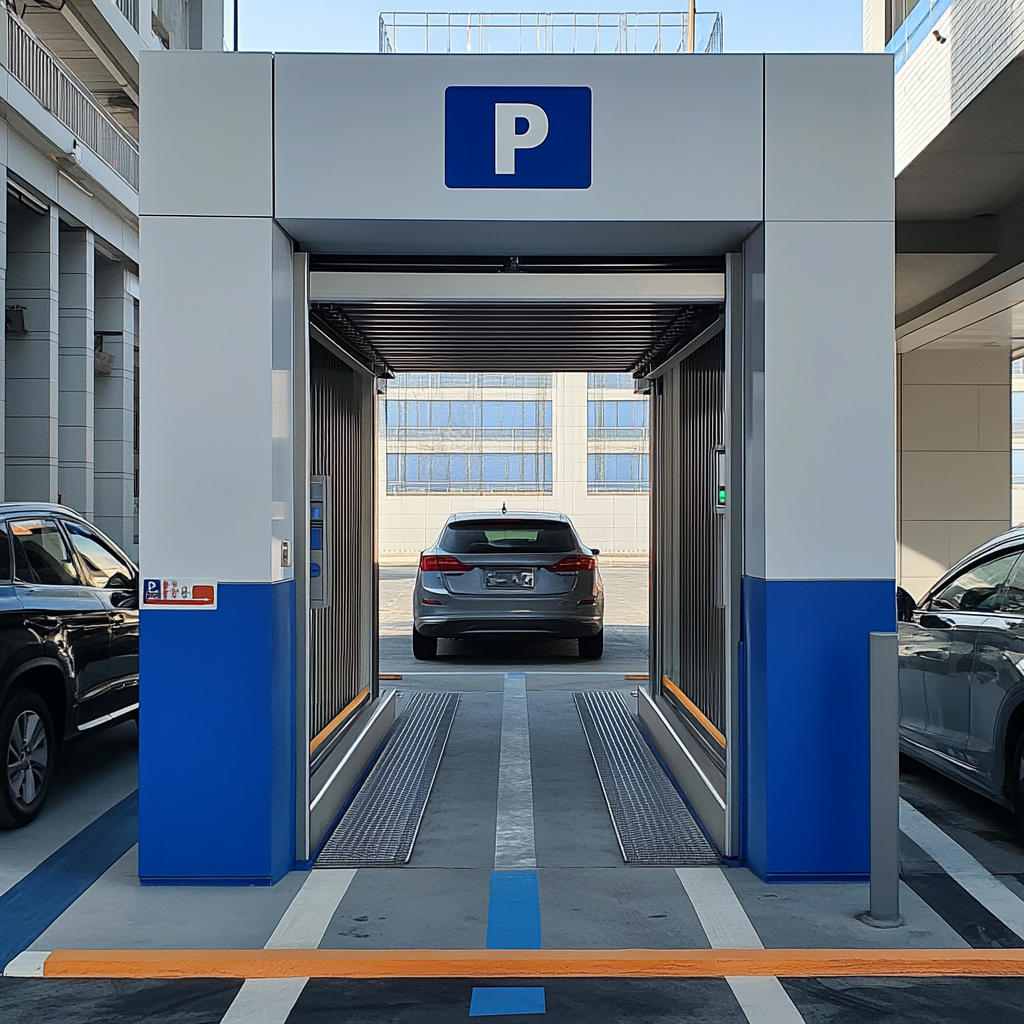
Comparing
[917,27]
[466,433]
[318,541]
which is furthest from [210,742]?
[466,433]

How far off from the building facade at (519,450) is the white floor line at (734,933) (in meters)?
33.9

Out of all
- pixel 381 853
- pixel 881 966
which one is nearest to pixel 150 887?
pixel 381 853

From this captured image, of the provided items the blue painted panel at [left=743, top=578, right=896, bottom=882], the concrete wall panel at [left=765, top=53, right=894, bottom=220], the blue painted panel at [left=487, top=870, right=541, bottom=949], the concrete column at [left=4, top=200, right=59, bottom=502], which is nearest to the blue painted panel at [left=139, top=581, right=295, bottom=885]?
the blue painted panel at [left=487, top=870, right=541, bottom=949]

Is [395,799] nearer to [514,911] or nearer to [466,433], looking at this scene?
[514,911]

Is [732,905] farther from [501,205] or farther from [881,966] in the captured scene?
[501,205]

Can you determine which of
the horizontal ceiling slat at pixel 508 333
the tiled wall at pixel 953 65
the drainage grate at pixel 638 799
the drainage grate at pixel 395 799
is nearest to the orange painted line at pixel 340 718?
the drainage grate at pixel 395 799

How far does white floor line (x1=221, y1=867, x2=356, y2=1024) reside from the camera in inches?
151

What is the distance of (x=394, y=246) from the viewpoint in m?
5.41

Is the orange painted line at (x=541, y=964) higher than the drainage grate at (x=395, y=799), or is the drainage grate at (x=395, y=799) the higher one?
the drainage grate at (x=395, y=799)

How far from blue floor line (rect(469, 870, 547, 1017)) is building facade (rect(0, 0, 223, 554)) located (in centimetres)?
1490

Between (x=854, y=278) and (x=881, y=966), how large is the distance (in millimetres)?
2835

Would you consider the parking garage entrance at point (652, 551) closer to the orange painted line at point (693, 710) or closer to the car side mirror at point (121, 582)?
the orange painted line at point (693, 710)

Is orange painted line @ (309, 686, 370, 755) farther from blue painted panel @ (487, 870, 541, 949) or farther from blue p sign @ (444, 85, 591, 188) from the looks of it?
blue p sign @ (444, 85, 591, 188)

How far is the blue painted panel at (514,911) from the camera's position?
4391 millimetres
